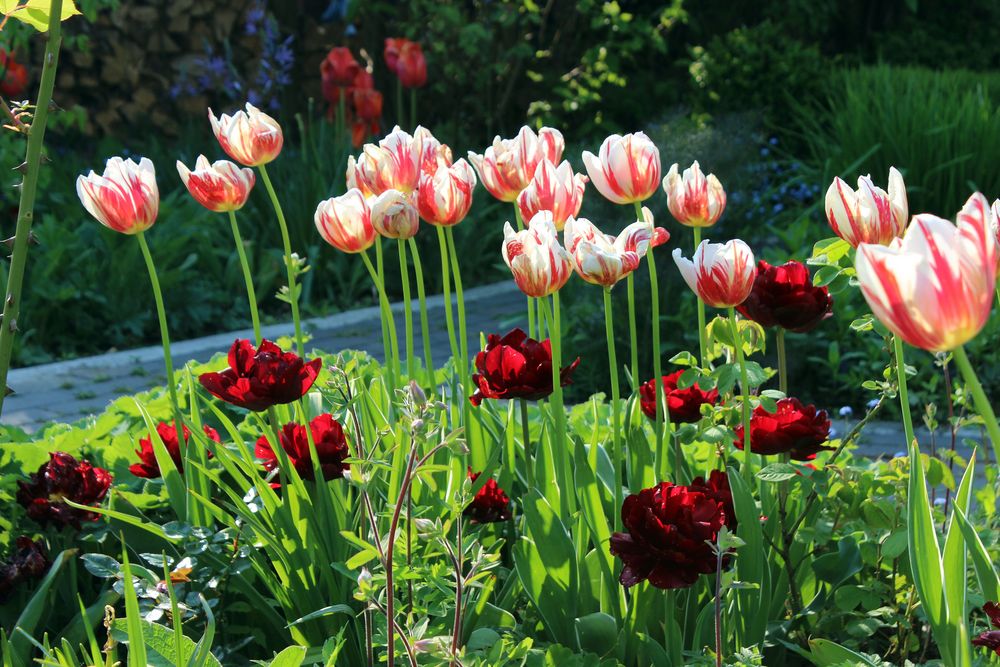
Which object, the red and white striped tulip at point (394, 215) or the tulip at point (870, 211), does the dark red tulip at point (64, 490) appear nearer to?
the red and white striped tulip at point (394, 215)

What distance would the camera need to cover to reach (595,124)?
8.39 m

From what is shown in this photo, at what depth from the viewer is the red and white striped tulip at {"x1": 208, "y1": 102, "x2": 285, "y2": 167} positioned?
6.71ft

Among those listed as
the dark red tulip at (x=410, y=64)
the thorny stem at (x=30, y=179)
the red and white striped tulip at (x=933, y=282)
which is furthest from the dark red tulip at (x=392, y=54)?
the red and white striped tulip at (x=933, y=282)

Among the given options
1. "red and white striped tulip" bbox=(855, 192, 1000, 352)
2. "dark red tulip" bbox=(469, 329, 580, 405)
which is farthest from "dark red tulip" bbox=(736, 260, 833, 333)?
"red and white striped tulip" bbox=(855, 192, 1000, 352)

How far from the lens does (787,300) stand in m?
1.80

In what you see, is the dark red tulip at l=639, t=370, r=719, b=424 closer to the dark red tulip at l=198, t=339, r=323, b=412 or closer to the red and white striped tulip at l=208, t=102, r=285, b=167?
the dark red tulip at l=198, t=339, r=323, b=412

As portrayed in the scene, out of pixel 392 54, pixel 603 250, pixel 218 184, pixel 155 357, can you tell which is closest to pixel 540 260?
pixel 603 250

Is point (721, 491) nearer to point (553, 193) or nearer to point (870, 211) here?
point (870, 211)

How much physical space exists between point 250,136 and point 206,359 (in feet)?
9.19

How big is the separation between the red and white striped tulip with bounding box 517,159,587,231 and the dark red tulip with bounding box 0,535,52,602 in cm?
104

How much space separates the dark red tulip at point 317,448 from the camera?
1896 mm

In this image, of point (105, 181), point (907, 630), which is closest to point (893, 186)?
point (907, 630)

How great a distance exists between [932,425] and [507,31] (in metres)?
6.16

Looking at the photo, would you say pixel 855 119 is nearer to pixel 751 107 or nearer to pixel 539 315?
pixel 751 107
